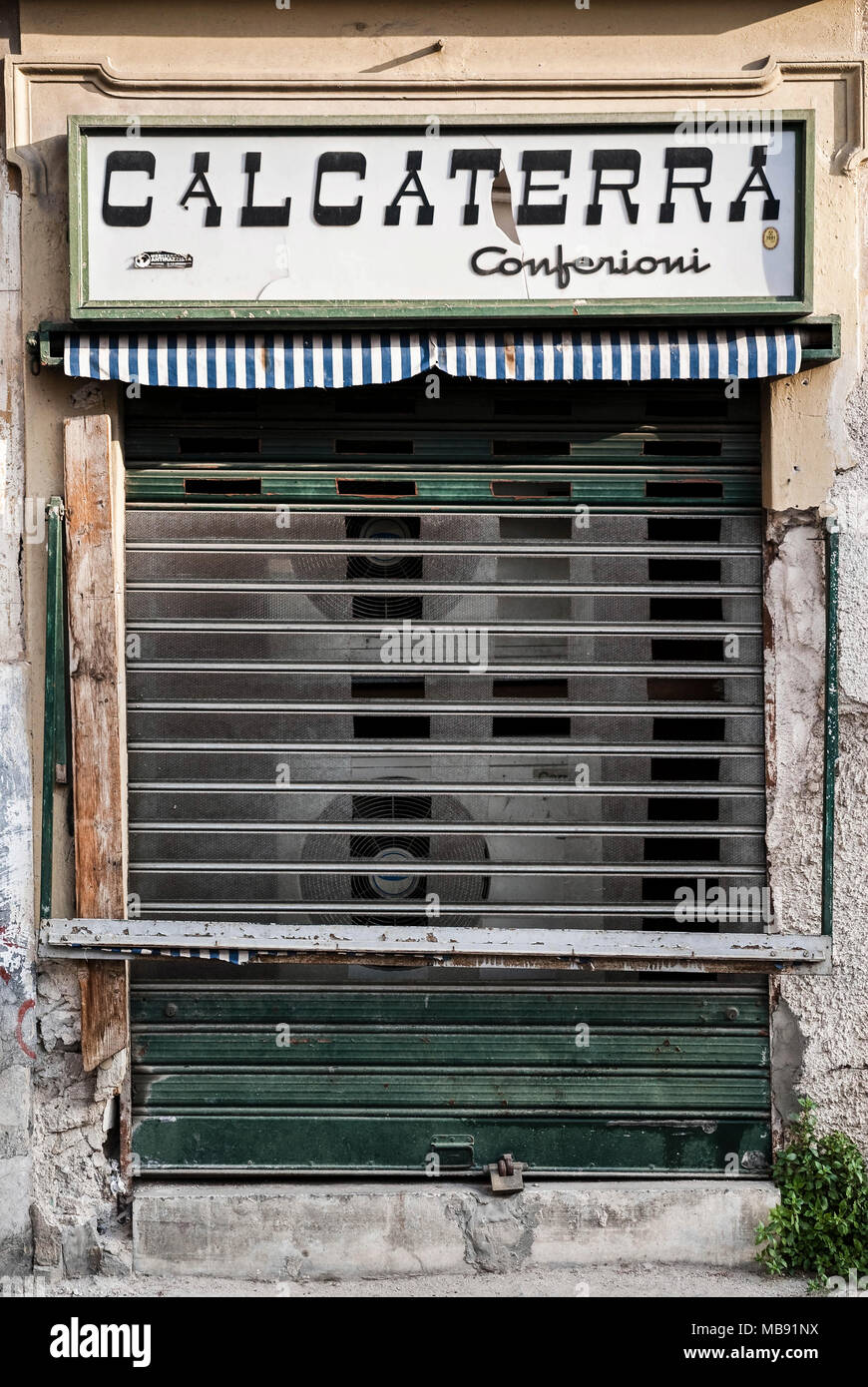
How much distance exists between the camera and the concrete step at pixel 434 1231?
15.9 feet

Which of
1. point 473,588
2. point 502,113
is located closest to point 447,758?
point 473,588

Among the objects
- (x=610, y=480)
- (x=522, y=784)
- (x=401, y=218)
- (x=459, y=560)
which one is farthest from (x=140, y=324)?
(x=522, y=784)

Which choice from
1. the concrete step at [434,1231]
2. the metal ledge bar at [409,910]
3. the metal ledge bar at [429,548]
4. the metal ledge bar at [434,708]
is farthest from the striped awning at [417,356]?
the concrete step at [434,1231]

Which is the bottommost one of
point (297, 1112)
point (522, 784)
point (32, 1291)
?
point (32, 1291)

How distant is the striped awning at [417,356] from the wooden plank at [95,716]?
39 cm

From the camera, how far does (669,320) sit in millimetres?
4645

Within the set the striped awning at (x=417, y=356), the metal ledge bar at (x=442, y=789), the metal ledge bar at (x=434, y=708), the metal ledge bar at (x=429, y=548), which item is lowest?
the metal ledge bar at (x=442, y=789)

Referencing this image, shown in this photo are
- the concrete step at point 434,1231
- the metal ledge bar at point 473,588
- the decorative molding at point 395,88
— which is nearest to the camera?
the decorative molding at point 395,88

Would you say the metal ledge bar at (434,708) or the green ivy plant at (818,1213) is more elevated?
the metal ledge bar at (434,708)

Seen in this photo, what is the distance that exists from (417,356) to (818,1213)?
4.35 metres

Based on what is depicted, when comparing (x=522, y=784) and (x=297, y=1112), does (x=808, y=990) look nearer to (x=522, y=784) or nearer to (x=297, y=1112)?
(x=522, y=784)

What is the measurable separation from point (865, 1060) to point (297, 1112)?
8.95ft

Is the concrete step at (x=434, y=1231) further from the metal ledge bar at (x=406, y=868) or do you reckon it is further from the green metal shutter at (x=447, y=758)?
the metal ledge bar at (x=406, y=868)

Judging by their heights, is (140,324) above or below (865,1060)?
above
